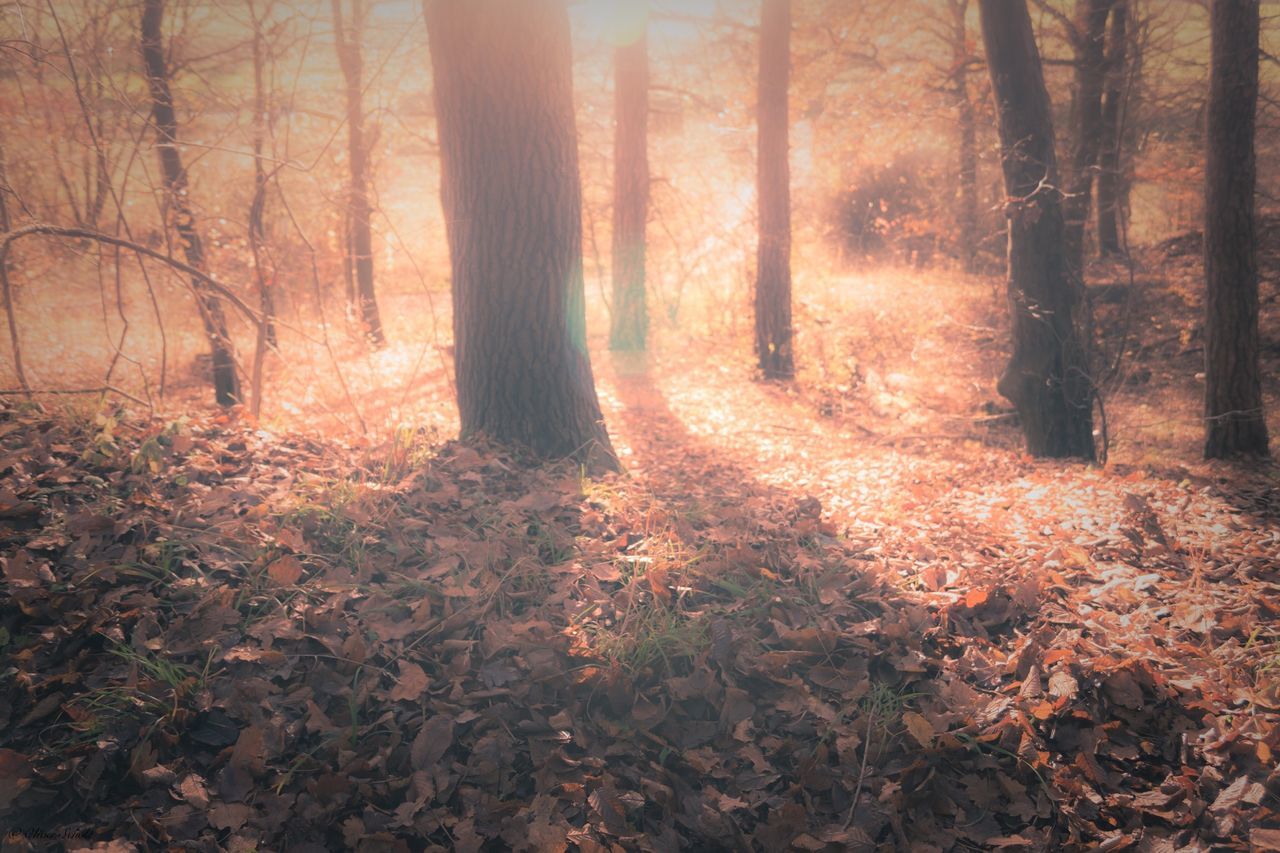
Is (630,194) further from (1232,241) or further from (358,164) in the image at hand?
(1232,241)

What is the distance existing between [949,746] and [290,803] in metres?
2.15

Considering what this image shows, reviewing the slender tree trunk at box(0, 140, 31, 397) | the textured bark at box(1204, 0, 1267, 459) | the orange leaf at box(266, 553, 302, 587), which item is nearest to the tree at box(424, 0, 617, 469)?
the orange leaf at box(266, 553, 302, 587)

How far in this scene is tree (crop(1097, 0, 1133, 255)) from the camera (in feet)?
33.4

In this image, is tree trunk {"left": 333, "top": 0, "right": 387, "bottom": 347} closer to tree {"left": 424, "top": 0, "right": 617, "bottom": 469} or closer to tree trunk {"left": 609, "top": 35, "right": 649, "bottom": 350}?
tree trunk {"left": 609, "top": 35, "right": 649, "bottom": 350}

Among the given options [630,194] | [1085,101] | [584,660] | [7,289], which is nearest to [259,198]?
[7,289]

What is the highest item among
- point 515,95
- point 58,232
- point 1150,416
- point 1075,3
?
point 1075,3

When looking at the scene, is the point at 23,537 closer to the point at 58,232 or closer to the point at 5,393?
the point at 5,393

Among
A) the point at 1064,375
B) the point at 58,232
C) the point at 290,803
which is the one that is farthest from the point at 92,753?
the point at 1064,375

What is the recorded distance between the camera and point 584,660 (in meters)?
2.78

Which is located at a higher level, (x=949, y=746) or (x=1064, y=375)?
(x=1064, y=375)

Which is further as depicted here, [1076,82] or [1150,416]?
[1076,82]

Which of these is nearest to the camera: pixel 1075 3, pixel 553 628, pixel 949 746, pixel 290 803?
pixel 290 803

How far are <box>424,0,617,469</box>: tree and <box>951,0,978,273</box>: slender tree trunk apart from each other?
9651mm

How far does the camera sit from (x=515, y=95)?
14.9 feet
